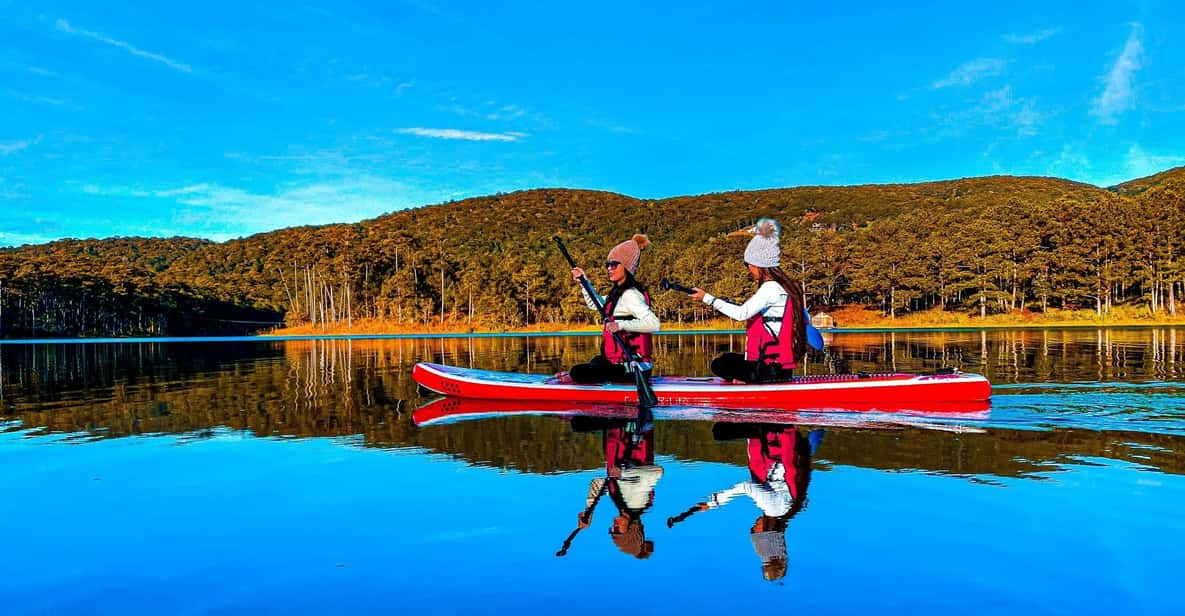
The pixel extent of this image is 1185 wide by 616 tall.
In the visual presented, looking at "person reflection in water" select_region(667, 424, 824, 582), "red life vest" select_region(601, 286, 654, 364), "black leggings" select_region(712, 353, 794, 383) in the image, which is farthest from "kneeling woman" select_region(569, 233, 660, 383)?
"person reflection in water" select_region(667, 424, 824, 582)

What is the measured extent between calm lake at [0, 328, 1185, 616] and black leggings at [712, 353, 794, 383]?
83 centimetres

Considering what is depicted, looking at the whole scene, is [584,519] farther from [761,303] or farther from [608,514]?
[761,303]

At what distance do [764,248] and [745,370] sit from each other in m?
2.27

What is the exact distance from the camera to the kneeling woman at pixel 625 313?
12.1 meters

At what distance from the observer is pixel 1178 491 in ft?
23.1

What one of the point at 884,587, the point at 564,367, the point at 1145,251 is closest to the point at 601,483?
the point at 884,587

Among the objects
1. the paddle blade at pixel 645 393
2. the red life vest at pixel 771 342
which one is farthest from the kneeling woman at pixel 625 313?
the red life vest at pixel 771 342

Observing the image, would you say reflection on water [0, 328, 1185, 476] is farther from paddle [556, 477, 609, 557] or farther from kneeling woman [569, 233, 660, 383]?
kneeling woman [569, 233, 660, 383]

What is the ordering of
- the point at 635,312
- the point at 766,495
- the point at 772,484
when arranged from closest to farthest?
1. the point at 766,495
2. the point at 772,484
3. the point at 635,312

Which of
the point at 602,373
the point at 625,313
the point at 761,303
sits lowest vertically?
the point at 602,373

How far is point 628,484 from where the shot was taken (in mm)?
Answer: 7613

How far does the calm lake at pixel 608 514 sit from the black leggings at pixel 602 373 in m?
1.27

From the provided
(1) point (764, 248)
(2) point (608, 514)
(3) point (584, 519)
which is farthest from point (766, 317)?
(3) point (584, 519)

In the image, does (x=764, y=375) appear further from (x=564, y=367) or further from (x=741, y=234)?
(x=741, y=234)
